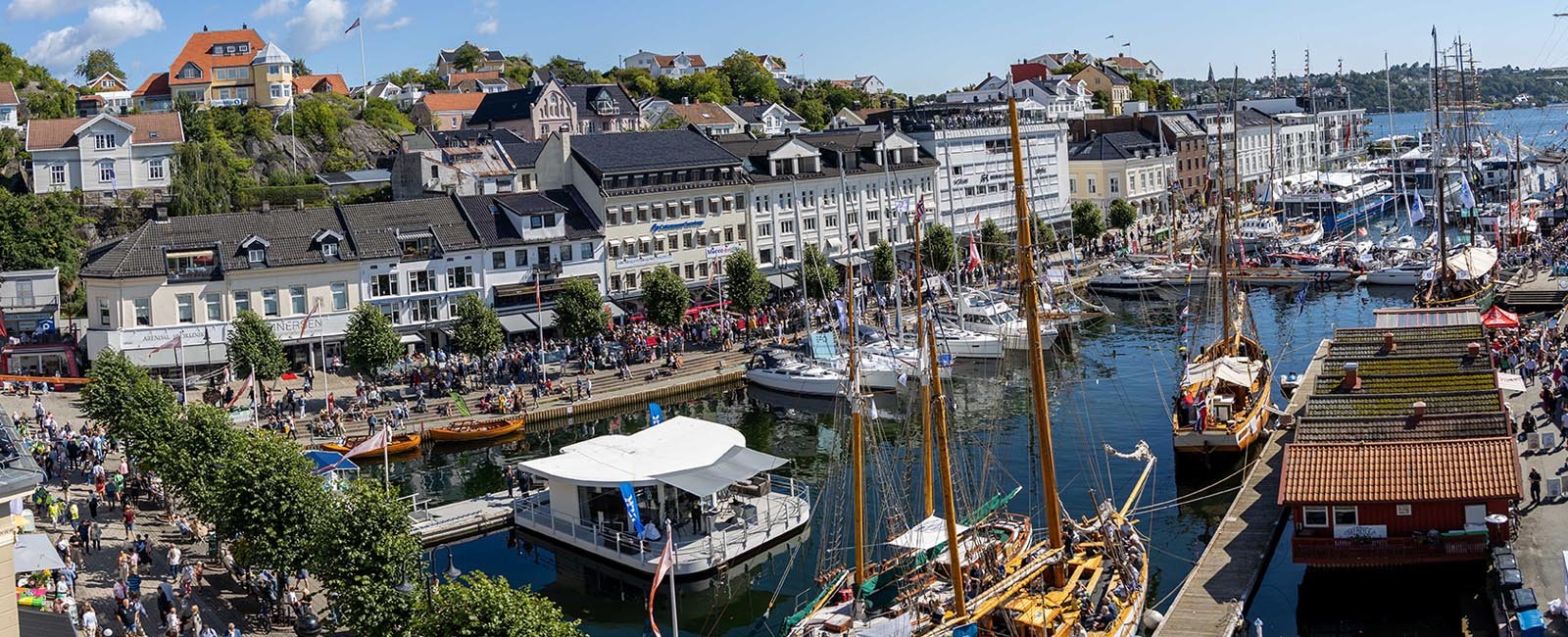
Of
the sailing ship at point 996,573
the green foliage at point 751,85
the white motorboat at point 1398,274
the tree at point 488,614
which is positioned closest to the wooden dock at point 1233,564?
the sailing ship at point 996,573

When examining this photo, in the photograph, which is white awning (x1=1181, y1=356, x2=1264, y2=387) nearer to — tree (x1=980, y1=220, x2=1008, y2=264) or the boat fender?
the boat fender

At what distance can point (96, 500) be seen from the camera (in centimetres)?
5578

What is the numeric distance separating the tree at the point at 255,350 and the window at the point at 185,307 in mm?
4563

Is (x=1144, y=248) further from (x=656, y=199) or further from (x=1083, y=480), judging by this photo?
(x=1083, y=480)

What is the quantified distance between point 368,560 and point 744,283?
54789 millimetres

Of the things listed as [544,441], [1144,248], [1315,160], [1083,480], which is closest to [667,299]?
[544,441]

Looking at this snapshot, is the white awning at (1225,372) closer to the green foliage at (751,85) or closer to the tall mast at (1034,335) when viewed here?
the tall mast at (1034,335)

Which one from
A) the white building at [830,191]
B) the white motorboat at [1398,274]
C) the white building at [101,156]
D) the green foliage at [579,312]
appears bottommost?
the white motorboat at [1398,274]

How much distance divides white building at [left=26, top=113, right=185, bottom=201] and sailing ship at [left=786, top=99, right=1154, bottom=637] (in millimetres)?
79039

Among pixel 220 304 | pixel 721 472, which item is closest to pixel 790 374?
pixel 721 472

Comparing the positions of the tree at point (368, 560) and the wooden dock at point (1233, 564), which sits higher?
the tree at point (368, 560)

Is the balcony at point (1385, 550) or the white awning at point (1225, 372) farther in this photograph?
the white awning at point (1225, 372)

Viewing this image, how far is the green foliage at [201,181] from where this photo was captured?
105000 mm

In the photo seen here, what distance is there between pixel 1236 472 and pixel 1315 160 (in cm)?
14633
